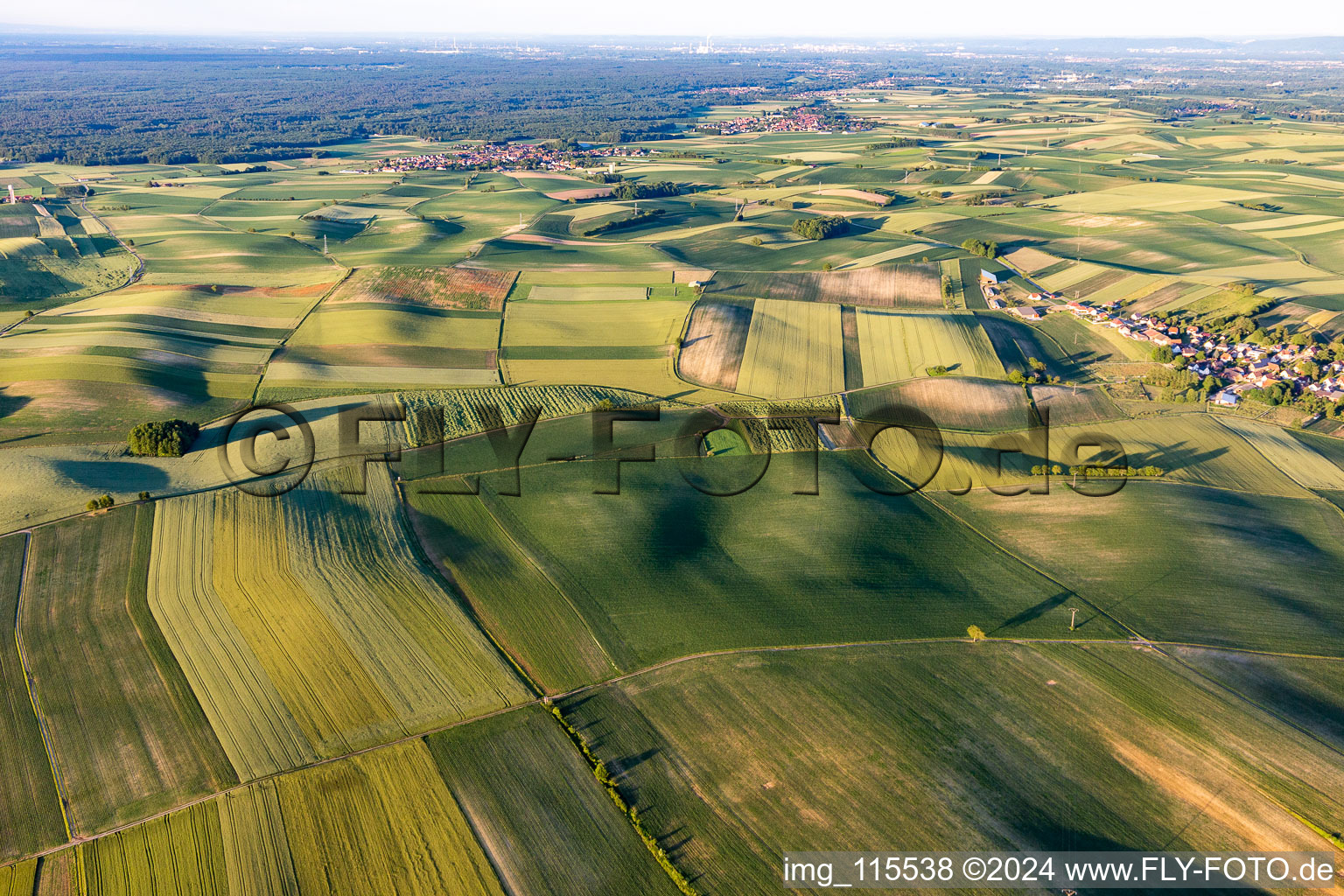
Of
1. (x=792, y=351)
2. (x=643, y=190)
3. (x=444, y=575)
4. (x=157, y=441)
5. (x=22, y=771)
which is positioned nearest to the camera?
(x=22, y=771)

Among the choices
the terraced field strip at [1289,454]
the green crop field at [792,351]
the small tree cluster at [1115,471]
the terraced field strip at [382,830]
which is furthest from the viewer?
the green crop field at [792,351]

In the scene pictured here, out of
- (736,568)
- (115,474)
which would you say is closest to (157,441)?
(115,474)

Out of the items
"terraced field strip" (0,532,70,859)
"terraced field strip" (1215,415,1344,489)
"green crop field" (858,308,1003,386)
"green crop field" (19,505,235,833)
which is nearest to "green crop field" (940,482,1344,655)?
"terraced field strip" (1215,415,1344,489)

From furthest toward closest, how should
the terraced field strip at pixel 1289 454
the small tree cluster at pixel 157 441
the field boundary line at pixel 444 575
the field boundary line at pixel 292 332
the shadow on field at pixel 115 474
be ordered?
the field boundary line at pixel 292 332 < the terraced field strip at pixel 1289 454 < the small tree cluster at pixel 157 441 < the shadow on field at pixel 115 474 < the field boundary line at pixel 444 575

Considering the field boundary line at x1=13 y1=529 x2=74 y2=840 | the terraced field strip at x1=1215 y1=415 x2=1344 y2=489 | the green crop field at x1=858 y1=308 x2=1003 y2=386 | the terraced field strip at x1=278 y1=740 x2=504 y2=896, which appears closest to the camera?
the terraced field strip at x1=278 y1=740 x2=504 y2=896

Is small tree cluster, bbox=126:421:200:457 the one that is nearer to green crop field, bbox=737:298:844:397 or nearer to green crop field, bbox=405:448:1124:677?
green crop field, bbox=405:448:1124:677

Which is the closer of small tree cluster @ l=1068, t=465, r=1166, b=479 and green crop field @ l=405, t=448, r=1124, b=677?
green crop field @ l=405, t=448, r=1124, b=677

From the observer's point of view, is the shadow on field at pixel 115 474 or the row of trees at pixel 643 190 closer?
the shadow on field at pixel 115 474

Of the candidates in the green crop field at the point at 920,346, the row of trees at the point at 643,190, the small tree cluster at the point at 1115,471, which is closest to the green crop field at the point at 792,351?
the green crop field at the point at 920,346

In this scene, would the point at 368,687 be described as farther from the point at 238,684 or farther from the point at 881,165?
the point at 881,165

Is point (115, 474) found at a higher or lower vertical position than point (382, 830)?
higher

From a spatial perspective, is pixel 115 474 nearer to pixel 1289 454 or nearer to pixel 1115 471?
pixel 1115 471

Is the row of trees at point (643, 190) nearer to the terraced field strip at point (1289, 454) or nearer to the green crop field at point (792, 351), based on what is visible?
the green crop field at point (792, 351)

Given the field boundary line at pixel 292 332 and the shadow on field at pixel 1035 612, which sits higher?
the field boundary line at pixel 292 332
